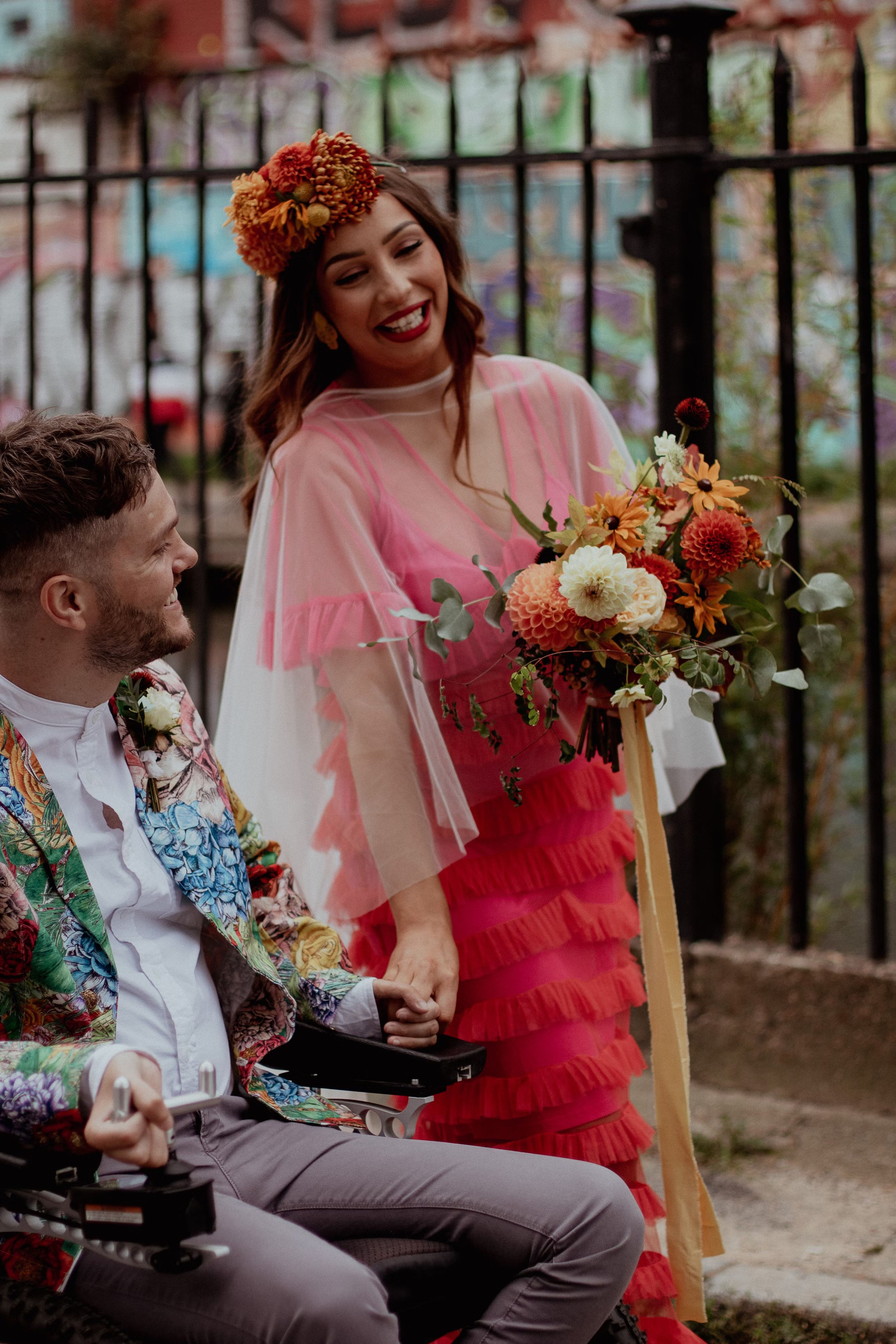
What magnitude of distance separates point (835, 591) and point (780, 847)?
2.17m

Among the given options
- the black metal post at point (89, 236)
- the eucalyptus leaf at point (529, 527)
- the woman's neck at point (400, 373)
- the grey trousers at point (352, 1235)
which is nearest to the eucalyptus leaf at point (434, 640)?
the eucalyptus leaf at point (529, 527)

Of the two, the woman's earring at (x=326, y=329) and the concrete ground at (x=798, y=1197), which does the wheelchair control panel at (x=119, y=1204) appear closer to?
the woman's earring at (x=326, y=329)

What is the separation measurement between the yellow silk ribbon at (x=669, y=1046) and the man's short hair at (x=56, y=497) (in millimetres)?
890

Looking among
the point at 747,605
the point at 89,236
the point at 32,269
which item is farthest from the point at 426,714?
the point at 32,269

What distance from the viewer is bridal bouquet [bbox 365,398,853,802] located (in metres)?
2.25

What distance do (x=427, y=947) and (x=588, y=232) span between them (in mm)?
2179

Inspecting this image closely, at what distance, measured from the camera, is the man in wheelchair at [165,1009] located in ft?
5.75

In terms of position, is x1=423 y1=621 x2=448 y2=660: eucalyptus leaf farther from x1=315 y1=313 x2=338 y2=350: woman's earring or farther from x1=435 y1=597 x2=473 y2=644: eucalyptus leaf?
x1=315 y1=313 x2=338 y2=350: woman's earring

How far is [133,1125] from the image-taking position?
5.36ft

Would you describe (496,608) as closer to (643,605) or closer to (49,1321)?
(643,605)

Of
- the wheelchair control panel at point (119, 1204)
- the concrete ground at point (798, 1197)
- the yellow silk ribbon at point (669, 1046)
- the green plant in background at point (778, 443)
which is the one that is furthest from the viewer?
the green plant in background at point (778, 443)

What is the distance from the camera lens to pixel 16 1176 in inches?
67.7

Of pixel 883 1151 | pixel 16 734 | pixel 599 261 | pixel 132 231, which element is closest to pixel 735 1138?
pixel 883 1151

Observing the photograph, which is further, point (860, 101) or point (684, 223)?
point (684, 223)
